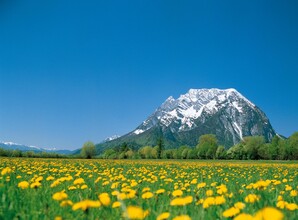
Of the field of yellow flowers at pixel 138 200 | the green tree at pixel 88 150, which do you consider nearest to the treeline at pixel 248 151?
the green tree at pixel 88 150

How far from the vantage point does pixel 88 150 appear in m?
121

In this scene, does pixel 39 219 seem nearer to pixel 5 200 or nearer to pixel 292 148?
pixel 5 200

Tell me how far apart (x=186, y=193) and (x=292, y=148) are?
107568mm

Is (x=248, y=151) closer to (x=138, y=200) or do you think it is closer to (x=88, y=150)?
(x=88, y=150)

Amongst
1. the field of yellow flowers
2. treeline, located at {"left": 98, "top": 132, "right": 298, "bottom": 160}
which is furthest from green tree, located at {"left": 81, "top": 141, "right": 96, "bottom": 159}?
the field of yellow flowers

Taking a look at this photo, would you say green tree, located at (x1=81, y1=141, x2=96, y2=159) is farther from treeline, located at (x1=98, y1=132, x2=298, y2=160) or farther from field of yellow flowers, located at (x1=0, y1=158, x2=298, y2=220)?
field of yellow flowers, located at (x1=0, y1=158, x2=298, y2=220)

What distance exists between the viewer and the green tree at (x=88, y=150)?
11988 cm

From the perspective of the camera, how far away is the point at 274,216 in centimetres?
147

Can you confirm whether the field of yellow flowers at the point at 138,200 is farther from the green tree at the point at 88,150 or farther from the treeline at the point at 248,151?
the green tree at the point at 88,150

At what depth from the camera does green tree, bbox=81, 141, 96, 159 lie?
11988 cm

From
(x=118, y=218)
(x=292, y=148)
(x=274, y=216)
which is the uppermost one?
(x=292, y=148)

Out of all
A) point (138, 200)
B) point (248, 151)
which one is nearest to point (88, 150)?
point (248, 151)

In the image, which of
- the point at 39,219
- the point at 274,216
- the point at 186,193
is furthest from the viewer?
the point at 186,193

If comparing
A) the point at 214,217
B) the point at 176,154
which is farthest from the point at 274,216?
the point at 176,154
